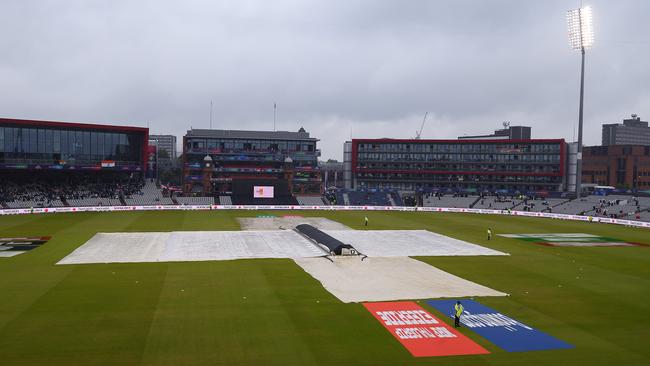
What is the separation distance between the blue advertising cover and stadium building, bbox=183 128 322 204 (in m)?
85.7

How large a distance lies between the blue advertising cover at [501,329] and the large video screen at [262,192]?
235ft

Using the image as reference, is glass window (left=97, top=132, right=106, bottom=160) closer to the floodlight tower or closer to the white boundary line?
the white boundary line

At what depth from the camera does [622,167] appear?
155 meters

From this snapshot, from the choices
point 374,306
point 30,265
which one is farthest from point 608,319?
point 30,265

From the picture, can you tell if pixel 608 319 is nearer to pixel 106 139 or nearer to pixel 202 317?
pixel 202 317

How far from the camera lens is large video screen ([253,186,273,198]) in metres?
96.6

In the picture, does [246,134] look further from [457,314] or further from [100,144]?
[457,314]

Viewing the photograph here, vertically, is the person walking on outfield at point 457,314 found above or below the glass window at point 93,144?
below

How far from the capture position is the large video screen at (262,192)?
9664cm

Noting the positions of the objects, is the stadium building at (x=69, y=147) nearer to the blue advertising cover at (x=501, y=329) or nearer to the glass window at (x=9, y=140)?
the glass window at (x=9, y=140)

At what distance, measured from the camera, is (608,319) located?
2456 centimetres

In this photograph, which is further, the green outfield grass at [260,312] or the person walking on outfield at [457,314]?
the person walking on outfield at [457,314]

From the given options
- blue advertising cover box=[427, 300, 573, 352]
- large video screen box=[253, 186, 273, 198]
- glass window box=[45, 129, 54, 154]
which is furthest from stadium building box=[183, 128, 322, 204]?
blue advertising cover box=[427, 300, 573, 352]

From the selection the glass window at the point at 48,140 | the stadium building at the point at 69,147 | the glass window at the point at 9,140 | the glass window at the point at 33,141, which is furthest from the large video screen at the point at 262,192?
the glass window at the point at 9,140
